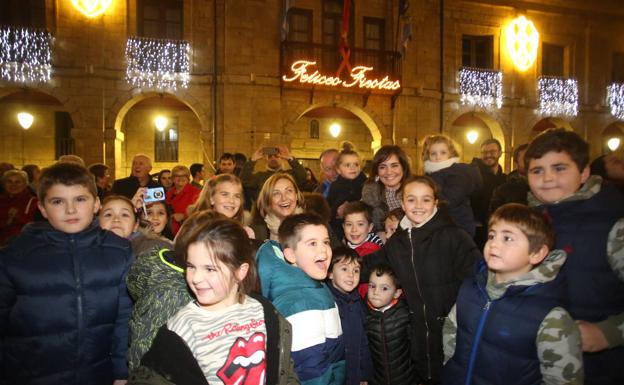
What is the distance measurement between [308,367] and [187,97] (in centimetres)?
1227

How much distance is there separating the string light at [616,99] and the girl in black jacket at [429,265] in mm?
19555

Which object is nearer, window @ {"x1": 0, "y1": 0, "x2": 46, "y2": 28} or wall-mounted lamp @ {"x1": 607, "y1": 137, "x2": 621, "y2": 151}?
window @ {"x1": 0, "y1": 0, "x2": 46, "y2": 28}

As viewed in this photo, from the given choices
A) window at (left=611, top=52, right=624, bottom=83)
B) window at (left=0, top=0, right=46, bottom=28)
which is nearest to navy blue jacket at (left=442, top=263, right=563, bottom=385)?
window at (left=0, top=0, right=46, bottom=28)

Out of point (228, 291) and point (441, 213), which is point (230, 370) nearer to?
point (228, 291)

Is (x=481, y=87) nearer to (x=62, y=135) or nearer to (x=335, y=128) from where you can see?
(x=335, y=128)

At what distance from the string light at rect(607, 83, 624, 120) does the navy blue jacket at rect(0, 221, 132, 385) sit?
2172cm

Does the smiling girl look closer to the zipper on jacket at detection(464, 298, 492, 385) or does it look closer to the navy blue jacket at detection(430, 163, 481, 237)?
the zipper on jacket at detection(464, 298, 492, 385)

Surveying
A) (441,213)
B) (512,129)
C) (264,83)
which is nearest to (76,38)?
(264,83)

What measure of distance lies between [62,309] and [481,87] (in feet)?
55.0

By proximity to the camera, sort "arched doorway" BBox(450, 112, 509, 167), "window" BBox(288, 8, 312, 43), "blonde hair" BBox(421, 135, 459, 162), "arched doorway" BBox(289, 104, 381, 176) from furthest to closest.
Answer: "arched doorway" BBox(450, 112, 509, 167), "arched doorway" BBox(289, 104, 381, 176), "window" BBox(288, 8, 312, 43), "blonde hair" BBox(421, 135, 459, 162)

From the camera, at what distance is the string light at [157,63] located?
12.8 metres

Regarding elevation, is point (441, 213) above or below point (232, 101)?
below

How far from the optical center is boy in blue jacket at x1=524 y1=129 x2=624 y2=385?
2.19 metres

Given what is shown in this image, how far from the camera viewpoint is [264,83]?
1320 centimetres
